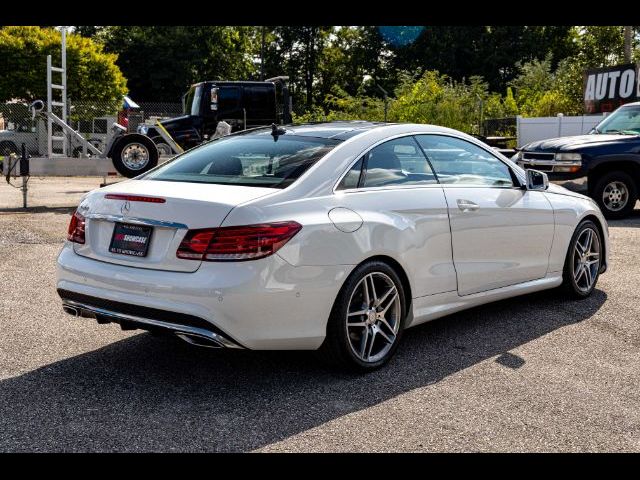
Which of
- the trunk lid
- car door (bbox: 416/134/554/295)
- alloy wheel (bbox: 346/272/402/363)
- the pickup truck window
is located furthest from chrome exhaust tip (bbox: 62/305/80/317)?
the pickup truck window

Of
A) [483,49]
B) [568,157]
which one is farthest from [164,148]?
[483,49]

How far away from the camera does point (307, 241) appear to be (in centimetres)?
437

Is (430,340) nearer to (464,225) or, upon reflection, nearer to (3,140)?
(464,225)

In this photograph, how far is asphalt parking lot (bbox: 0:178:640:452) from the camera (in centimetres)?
380

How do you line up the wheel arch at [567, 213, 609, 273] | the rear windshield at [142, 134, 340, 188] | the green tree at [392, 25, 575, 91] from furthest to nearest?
the green tree at [392, 25, 575, 91]
the wheel arch at [567, 213, 609, 273]
the rear windshield at [142, 134, 340, 188]

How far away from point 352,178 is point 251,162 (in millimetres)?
648

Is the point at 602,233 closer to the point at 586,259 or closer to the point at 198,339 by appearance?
the point at 586,259

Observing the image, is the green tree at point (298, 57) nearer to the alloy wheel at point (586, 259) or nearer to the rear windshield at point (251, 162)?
the alloy wheel at point (586, 259)

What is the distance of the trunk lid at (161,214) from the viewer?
4.28 meters

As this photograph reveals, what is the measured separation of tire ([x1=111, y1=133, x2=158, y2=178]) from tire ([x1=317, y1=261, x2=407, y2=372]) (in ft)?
33.8

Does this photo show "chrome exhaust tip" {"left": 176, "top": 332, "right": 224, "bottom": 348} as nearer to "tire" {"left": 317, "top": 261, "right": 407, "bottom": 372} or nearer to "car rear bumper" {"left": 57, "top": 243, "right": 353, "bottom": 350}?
"car rear bumper" {"left": 57, "top": 243, "right": 353, "bottom": 350}

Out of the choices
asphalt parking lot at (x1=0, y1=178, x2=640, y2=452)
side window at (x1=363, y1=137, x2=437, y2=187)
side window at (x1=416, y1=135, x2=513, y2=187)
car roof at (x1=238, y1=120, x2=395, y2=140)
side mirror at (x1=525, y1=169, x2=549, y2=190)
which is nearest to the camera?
asphalt parking lot at (x1=0, y1=178, x2=640, y2=452)

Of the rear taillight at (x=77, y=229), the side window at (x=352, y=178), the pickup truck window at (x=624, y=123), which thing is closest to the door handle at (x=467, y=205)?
the side window at (x=352, y=178)
